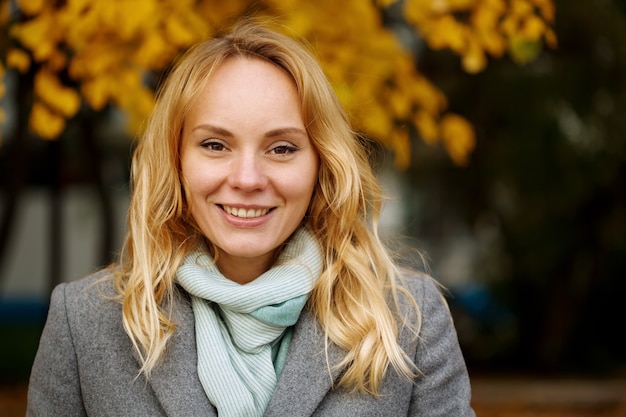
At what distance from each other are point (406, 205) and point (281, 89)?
1158 centimetres

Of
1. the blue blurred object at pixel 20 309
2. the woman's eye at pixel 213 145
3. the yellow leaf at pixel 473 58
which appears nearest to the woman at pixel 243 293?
the woman's eye at pixel 213 145

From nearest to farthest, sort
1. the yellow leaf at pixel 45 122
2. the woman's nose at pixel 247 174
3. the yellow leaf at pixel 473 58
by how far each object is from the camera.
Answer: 1. the woman's nose at pixel 247 174
2. the yellow leaf at pixel 45 122
3. the yellow leaf at pixel 473 58

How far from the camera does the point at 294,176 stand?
7.56 feet

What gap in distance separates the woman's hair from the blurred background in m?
0.93

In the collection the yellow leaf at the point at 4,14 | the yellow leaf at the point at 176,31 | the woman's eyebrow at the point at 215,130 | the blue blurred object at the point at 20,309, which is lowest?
the blue blurred object at the point at 20,309

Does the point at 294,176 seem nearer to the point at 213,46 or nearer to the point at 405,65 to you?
the point at 213,46

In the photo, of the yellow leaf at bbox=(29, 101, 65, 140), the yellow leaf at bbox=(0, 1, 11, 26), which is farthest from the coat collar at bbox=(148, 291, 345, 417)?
the yellow leaf at bbox=(0, 1, 11, 26)

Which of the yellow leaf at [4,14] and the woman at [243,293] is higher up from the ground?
the yellow leaf at [4,14]

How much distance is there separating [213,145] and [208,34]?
1488 millimetres

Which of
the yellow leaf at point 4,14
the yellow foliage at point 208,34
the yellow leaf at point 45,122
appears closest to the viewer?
the yellow foliage at point 208,34

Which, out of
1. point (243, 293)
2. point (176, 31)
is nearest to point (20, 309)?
point (176, 31)

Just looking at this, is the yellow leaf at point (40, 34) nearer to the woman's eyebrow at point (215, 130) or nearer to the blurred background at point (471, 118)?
the blurred background at point (471, 118)

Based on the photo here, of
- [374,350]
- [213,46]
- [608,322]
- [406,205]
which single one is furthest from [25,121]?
[406,205]

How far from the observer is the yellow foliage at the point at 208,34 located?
3398 mm
